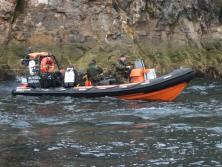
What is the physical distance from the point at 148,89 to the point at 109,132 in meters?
6.20

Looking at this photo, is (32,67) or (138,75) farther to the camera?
(32,67)

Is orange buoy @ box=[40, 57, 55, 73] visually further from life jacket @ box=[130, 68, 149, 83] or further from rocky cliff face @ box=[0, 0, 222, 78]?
rocky cliff face @ box=[0, 0, 222, 78]

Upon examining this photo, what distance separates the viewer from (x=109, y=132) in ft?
46.7

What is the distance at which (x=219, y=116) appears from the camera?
16.6 metres

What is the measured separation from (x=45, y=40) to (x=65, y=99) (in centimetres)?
987

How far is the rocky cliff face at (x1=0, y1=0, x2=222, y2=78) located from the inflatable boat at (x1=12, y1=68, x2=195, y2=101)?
8780 millimetres

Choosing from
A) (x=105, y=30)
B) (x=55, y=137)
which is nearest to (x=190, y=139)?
(x=55, y=137)

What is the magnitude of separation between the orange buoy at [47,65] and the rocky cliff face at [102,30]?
6241 mm

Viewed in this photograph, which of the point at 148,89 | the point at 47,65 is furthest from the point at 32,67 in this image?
the point at 148,89

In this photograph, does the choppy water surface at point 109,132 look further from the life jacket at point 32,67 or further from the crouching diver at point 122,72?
the life jacket at point 32,67

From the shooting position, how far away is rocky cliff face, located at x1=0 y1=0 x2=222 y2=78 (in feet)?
99.4

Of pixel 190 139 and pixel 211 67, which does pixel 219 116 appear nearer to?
pixel 190 139

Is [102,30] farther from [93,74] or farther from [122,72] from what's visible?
[122,72]

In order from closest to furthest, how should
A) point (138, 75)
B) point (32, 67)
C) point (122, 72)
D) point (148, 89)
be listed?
point (148, 89), point (138, 75), point (122, 72), point (32, 67)
